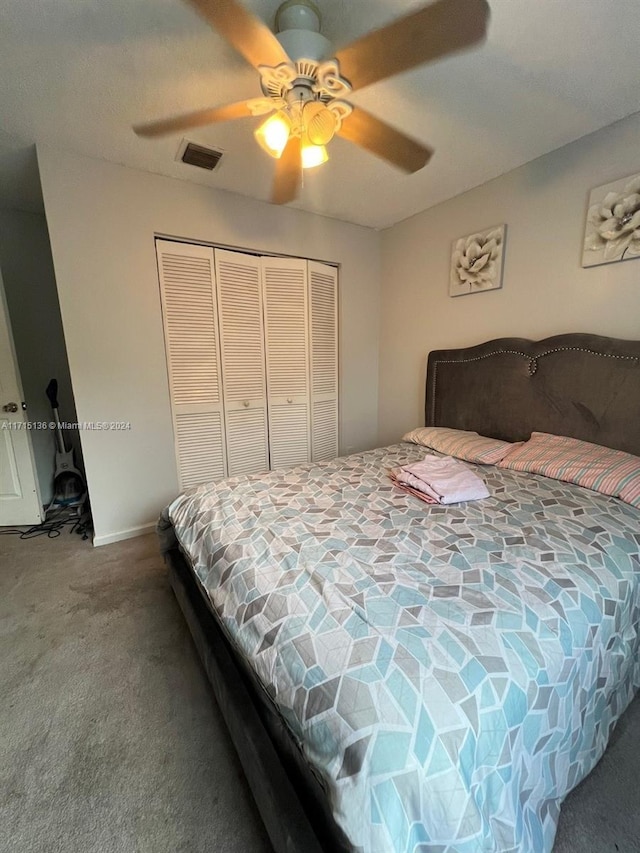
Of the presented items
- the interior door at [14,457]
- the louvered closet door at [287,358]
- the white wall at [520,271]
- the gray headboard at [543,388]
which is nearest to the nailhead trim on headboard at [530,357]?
the gray headboard at [543,388]

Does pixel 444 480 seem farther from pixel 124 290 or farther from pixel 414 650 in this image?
pixel 124 290

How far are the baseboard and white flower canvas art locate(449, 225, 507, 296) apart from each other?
2.98 meters

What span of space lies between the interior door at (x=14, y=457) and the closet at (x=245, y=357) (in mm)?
1181

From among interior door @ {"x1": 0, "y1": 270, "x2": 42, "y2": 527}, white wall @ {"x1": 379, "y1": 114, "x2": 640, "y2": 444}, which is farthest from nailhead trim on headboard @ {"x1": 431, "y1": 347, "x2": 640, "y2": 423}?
interior door @ {"x1": 0, "y1": 270, "x2": 42, "y2": 527}

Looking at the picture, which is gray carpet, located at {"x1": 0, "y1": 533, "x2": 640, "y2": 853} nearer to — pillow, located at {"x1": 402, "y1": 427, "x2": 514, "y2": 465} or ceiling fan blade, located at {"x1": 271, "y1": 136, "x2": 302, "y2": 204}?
pillow, located at {"x1": 402, "y1": 427, "x2": 514, "y2": 465}

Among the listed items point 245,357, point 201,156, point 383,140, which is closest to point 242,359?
point 245,357

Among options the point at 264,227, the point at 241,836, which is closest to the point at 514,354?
the point at 264,227

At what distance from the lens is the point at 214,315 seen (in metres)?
2.71

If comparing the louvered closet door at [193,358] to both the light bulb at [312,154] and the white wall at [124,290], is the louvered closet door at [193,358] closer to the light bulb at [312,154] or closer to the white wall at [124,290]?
the white wall at [124,290]

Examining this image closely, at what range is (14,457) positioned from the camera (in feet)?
9.01

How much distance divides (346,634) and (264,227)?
2.89 m

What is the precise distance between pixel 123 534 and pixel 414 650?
244cm

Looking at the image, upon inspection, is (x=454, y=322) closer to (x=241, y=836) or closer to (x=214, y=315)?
(x=214, y=315)

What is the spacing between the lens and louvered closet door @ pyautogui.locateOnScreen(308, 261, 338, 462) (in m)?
3.17
